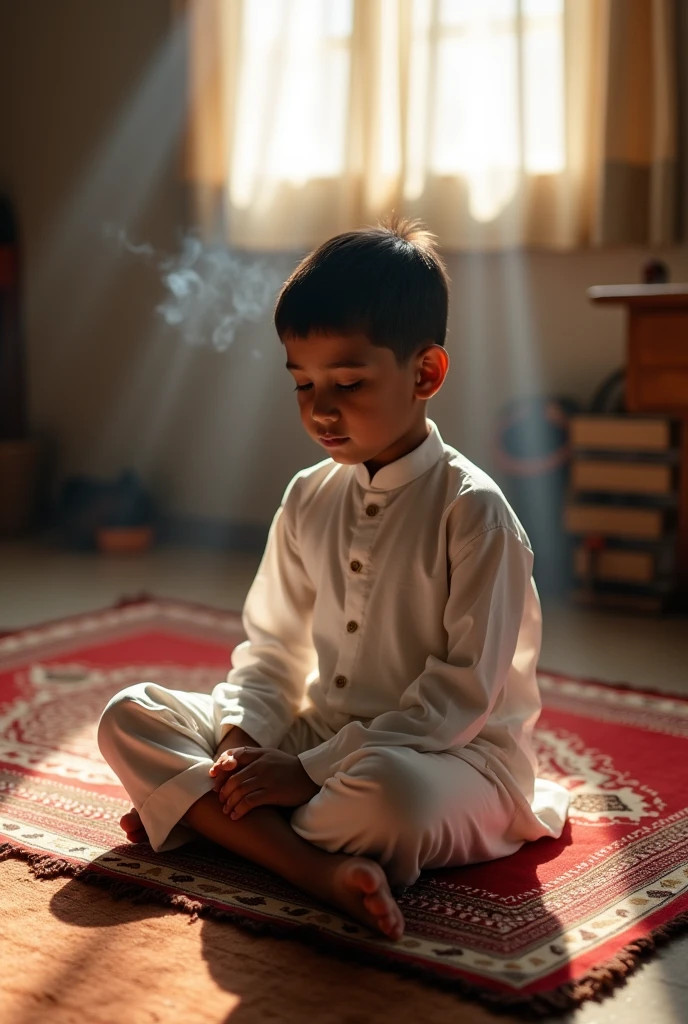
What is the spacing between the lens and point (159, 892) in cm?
131

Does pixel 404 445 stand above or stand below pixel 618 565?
above

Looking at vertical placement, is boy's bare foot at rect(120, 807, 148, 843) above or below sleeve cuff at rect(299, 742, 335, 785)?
below

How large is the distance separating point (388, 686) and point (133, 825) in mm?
328

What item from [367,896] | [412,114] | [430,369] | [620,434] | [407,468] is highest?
[412,114]

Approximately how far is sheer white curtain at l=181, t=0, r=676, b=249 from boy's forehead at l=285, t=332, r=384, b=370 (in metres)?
1.59

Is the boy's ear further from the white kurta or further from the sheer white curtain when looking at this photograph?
the sheer white curtain

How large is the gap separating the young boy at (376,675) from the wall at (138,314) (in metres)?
1.63

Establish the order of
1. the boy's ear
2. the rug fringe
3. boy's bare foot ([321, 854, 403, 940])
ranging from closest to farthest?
1. the rug fringe
2. boy's bare foot ([321, 854, 403, 940])
3. the boy's ear

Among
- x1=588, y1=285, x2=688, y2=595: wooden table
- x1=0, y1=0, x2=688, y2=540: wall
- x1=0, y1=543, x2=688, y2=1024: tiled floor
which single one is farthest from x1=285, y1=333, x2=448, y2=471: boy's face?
x1=0, y1=0, x2=688, y2=540: wall

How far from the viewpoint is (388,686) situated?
142cm

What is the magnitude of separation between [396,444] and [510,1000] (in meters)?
0.62

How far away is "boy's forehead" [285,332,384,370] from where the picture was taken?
4.45ft

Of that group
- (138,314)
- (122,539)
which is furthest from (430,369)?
(138,314)

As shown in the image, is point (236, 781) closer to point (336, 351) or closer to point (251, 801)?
point (251, 801)
